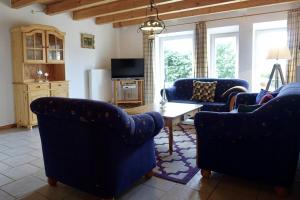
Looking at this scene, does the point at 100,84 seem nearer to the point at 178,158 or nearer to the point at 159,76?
the point at 159,76

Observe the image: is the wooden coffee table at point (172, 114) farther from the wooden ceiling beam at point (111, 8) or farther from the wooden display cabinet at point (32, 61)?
the wooden display cabinet at point (32, 61)

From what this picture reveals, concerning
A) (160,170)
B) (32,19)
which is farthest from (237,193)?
(32,19)

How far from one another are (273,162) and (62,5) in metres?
4.55

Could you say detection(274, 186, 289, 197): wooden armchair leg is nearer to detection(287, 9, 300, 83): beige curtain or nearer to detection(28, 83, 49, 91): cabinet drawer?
detection(287, 9, 300, 83): beige curtain

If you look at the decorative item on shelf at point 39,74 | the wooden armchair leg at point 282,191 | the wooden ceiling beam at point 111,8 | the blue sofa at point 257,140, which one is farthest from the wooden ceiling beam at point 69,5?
the wooden armchair leg at point 282,191

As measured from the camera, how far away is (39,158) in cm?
317

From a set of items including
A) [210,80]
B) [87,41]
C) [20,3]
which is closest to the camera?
[20,3]

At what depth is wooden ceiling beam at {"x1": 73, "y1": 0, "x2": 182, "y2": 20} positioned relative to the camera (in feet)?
15.7

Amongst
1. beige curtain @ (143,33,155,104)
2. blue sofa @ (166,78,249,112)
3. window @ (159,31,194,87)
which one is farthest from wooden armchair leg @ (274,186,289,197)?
beige curtain @ (143,33,155,104)

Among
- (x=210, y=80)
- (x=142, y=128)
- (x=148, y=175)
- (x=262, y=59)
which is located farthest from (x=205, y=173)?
(x=262, y=59)

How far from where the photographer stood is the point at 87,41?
6.21 meters

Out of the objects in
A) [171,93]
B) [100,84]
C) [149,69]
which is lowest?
[171,93]

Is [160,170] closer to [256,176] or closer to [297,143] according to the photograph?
[256,176]

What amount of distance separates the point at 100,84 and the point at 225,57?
3.08 m
